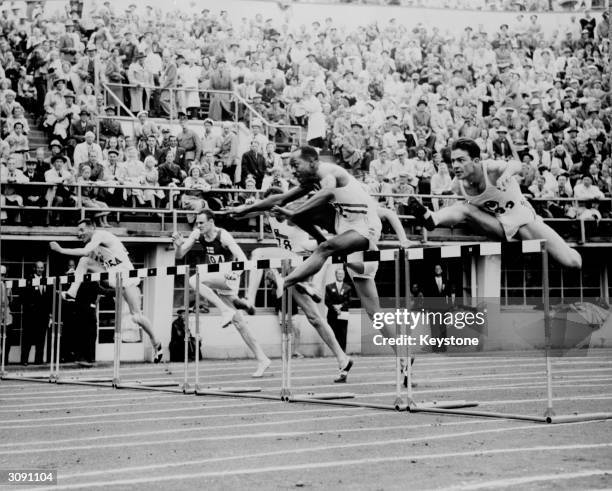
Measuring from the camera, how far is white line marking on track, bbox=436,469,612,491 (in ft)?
18.4

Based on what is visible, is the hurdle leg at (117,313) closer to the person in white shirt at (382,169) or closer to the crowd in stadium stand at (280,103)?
the crowd in stadium stand at (280,103)

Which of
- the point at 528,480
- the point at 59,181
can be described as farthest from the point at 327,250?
the point at 59,181

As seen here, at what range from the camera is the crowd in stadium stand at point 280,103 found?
21188 millimetres

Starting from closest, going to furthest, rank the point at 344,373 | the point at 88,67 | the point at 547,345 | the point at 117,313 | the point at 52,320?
the point at 547,345 < the point at 344,373 < the point at 117,313 < the point at 52,320 < the point at 88,67

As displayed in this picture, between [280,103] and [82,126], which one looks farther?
[280,103]

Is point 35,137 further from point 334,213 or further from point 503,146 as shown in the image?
point 503,146

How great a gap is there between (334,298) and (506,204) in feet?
26.4

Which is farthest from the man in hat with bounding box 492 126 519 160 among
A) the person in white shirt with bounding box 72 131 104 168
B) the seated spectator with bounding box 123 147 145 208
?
the person in white shirt with bounding box 72 131 104 168

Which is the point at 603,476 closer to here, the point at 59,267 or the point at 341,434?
the point at 341,434

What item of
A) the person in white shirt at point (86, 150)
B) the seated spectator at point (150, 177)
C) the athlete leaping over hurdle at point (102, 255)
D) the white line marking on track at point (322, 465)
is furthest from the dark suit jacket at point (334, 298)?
the white line marking on track at point (322, 465)

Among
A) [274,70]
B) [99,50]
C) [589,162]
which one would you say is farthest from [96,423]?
[589,162]

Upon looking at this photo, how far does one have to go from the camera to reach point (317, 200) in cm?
1178

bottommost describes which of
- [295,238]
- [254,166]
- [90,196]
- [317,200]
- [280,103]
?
[317,200]

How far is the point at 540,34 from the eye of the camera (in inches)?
1027
